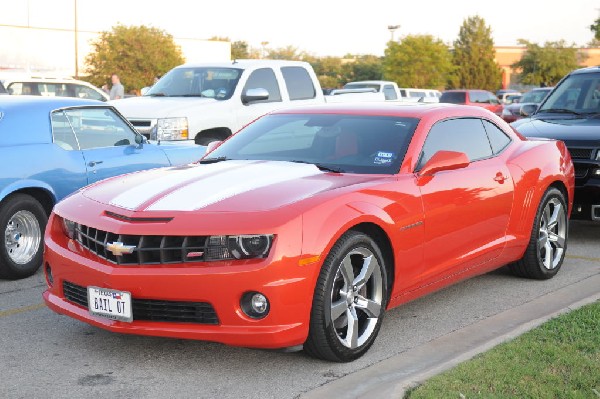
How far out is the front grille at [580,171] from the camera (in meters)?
9.36

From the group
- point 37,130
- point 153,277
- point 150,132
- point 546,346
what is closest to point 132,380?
point 153,277

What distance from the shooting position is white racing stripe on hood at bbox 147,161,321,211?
5.20m

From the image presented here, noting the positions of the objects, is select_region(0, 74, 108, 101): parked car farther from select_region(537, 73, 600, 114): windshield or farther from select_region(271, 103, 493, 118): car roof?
select_region(271, 103, 493, 118): car roof

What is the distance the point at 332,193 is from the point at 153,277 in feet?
3.85

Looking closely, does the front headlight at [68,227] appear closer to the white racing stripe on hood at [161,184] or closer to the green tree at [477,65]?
the white racing stripe on hood at [161,184]

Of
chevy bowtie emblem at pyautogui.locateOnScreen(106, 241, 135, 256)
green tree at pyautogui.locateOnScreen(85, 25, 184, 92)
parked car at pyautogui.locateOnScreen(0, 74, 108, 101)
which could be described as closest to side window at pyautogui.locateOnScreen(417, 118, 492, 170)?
chevy bowtie emblem at pyautogui.locateOnScreen(106, 241, 135, 256)

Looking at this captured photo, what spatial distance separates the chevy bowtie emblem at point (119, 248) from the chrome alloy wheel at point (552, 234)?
396 centimetres

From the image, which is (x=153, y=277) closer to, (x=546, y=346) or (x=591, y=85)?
(x=546, y=346)

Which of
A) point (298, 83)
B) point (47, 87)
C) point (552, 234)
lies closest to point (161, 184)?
point (552, 234)

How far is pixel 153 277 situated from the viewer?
16.1ft

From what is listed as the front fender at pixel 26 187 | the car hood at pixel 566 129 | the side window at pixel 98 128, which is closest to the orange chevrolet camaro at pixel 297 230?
the front fender at pixel 26 187

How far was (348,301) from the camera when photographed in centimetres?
530

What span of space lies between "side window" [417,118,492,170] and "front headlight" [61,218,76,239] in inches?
91.6

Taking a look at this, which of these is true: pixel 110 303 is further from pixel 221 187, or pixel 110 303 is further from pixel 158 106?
pixel 158 106
